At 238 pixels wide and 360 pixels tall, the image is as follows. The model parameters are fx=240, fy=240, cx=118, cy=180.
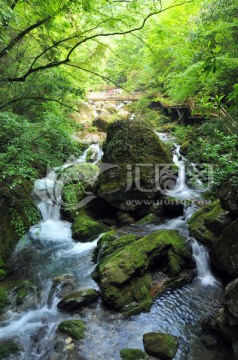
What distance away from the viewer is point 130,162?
369 inches

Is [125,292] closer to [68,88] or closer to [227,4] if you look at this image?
[68,88]

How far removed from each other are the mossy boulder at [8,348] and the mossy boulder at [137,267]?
1908mm

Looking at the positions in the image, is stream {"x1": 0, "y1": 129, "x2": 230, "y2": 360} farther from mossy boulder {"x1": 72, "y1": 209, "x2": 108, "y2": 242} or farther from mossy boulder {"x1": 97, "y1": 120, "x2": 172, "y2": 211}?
mossy boulder {"x1": 97, "y1": 120, "x2": 172, "y2": 211}

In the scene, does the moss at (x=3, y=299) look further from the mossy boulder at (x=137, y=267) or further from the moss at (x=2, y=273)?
the mossy boulder at (x=137, y=267)

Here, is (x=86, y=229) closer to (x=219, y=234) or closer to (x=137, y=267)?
(x=137, y=267)

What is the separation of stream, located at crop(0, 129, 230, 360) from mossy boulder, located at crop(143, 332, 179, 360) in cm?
14

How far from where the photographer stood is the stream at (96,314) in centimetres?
454

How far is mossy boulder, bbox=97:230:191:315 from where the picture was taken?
5426mm

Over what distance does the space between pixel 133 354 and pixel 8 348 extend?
242 centimetres

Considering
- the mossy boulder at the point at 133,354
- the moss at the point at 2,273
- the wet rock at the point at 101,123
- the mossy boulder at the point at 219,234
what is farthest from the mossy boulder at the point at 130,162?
the wet rock at the point at 101,123

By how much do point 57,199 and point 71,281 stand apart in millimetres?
4874

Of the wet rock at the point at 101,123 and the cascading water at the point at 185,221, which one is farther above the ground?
the wet rock at the point at 101,123

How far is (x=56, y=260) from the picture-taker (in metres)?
7.69

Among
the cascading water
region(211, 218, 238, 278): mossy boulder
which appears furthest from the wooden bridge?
region(211, 218, 238, 278): mossy boulder
